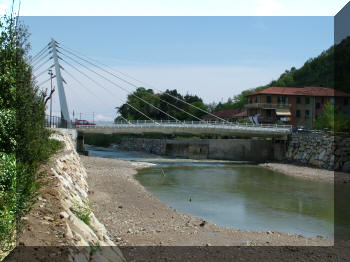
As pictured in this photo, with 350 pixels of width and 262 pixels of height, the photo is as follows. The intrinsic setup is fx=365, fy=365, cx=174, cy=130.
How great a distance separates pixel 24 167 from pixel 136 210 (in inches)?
282

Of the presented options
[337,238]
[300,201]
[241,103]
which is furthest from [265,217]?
[241,103]

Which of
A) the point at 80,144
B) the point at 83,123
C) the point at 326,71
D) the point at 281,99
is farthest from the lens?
the point at 326,71

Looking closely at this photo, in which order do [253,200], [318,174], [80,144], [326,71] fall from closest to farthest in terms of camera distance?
1. [253,200]
2. [318,174]
3. [80,144]
4. [326,71]

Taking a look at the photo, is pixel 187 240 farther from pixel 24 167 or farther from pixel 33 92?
pixel 33 92

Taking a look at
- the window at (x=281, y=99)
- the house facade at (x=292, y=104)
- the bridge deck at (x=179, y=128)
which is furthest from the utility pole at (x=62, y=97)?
the window at (x=281, y=99)

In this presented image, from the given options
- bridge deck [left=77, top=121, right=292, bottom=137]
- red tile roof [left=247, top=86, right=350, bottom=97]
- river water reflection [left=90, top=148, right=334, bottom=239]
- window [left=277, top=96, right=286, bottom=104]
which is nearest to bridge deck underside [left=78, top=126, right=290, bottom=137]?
bridge deck [left=77, top=121, right=292, bottom=137]

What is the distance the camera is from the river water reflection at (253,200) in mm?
13555

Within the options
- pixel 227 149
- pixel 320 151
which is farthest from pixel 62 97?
pixel 320 151

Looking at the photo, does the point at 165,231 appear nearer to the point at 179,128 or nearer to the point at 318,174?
the point at 318,174

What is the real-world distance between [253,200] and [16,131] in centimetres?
1336

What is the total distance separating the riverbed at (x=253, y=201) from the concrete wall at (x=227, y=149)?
18724 mm

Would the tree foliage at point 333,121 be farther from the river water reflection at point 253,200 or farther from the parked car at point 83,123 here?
the parked car at point 83,123

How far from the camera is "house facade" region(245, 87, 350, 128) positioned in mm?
56750

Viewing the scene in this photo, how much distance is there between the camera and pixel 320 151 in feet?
119
